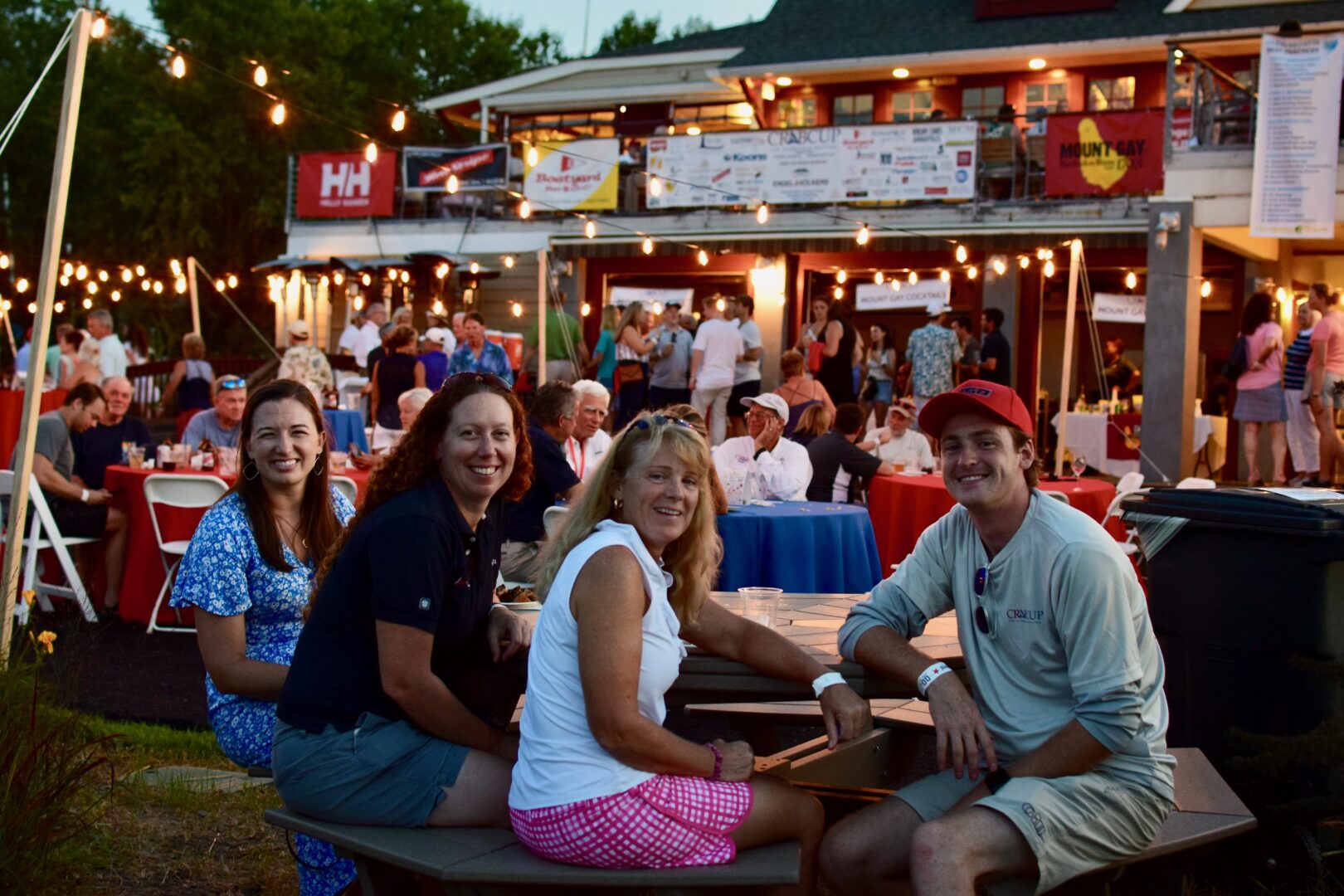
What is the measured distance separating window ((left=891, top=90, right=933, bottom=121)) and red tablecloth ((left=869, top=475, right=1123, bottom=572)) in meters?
14.0

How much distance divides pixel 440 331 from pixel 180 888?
39.0ft

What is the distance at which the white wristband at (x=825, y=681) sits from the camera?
122 inches

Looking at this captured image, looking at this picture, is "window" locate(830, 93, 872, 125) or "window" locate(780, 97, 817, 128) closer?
"window" locate(830, 93, 872, 125)

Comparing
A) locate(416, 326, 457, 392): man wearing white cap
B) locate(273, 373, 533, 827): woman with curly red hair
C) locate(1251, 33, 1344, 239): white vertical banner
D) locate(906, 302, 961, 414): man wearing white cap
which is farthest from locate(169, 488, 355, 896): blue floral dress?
locate(1251, 33, 1344, 239): white vertical banner

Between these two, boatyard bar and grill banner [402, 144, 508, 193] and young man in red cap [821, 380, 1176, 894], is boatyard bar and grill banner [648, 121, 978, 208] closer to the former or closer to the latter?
boatyard bar and grill banner [402, 144, 508, 193]

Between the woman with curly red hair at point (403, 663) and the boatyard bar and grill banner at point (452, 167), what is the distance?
723 inches

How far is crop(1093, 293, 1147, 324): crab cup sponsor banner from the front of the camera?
1630 cm

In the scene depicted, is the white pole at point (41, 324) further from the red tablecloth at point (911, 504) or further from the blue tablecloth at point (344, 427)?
the blue tablecloth at point (344, 427)

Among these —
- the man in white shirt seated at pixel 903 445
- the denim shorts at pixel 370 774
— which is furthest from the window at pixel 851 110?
the denim shorts at pixel 370 774

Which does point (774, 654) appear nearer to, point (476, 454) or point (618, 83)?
point (476, 454)

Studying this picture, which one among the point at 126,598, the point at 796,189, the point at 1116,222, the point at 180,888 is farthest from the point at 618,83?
the point at 180,888

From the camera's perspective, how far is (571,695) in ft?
9.15

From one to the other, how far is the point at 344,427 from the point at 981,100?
12.9 metres

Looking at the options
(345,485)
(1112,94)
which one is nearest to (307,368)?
(345,485)
